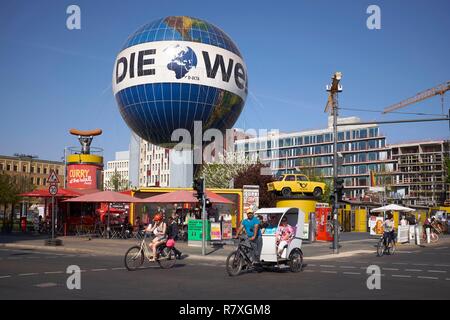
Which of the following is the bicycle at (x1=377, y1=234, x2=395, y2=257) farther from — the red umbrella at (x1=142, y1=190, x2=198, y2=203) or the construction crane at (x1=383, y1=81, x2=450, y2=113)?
the construction crane at (x1=383, y1=81, x2=450, y2=113)

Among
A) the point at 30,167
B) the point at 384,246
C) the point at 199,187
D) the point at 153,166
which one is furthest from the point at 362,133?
the point at 199,187

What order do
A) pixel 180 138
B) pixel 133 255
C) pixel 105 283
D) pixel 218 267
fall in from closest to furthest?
pixel 105 283, pixel 133 255, pixel 218 267, pixel 180 138

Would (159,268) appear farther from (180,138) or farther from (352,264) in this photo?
(180,138)

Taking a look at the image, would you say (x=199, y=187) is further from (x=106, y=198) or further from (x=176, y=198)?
(x=106, y=198)

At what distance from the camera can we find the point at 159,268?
1634 cm

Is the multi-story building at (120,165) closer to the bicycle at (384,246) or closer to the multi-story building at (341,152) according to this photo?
the multi-story building at (341,152)

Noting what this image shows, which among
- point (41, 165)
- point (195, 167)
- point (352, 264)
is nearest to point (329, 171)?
point (41, 165)

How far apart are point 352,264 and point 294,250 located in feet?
12.4

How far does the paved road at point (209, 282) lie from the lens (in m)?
10.6

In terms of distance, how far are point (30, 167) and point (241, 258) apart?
114 m

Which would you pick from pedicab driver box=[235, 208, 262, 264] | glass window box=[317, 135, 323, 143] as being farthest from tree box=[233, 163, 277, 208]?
glass window box=[317, 135, 323, 143]

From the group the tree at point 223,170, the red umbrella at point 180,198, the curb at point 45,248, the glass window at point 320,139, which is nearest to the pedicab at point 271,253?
the curb at point 45,248
